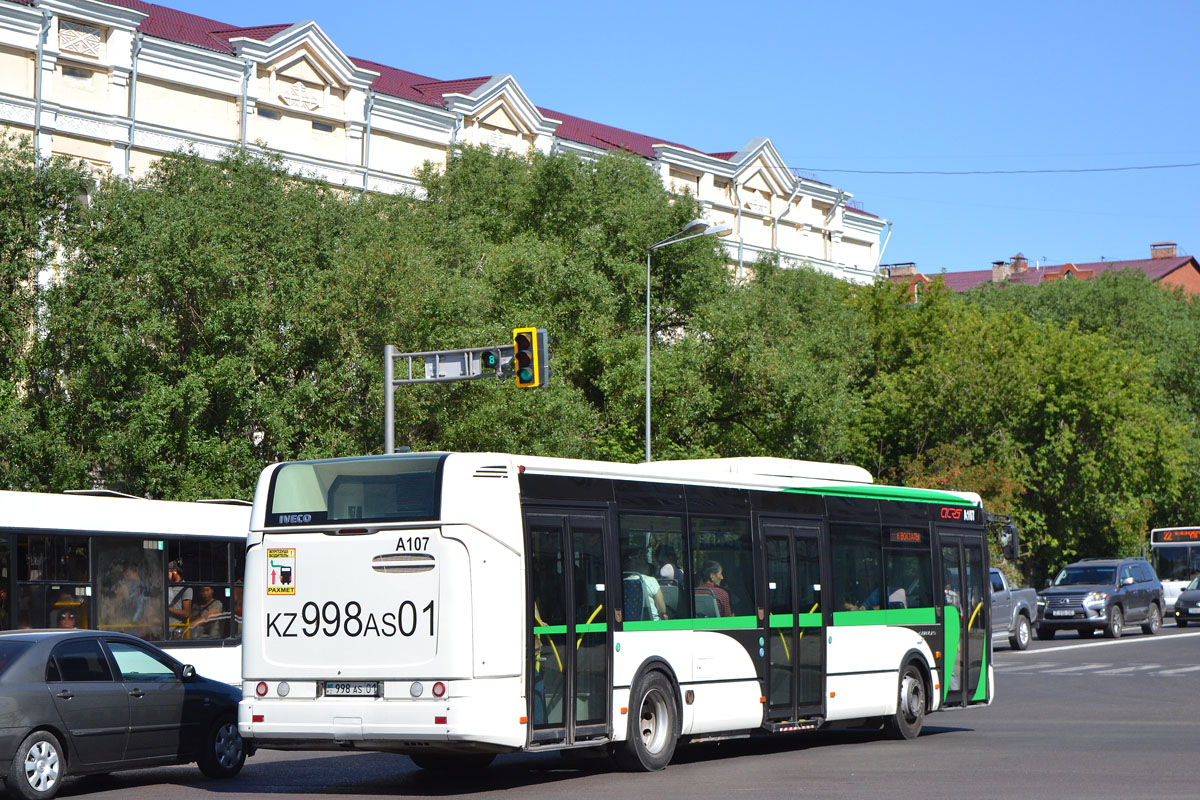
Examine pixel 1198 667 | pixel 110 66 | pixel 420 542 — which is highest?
pixel 110 66

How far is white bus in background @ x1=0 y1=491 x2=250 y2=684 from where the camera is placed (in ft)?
52.0

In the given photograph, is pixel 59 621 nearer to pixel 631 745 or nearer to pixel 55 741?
pixel 55 741

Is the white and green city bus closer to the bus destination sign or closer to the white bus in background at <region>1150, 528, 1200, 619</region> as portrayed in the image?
the white bus in background at <region>1150, 528, 1200, 619</region>

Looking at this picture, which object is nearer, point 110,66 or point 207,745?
point 207,745

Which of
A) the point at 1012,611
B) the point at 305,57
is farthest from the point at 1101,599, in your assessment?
the point at 305,57

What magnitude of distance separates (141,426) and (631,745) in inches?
658

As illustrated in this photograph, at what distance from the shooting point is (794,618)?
15.9 metres

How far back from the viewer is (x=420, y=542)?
12.4 metres

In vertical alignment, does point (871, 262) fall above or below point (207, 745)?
above

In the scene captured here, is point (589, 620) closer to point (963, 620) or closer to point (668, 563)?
point (668, 563)

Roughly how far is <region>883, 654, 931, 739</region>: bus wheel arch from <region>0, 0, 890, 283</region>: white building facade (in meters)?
21.4

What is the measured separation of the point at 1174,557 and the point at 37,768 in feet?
156

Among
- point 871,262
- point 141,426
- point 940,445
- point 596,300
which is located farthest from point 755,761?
point 871,262

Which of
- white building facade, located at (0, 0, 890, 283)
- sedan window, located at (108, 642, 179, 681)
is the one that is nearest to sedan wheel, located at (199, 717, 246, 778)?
sedan window, located at (108, 642, 179, 681)
